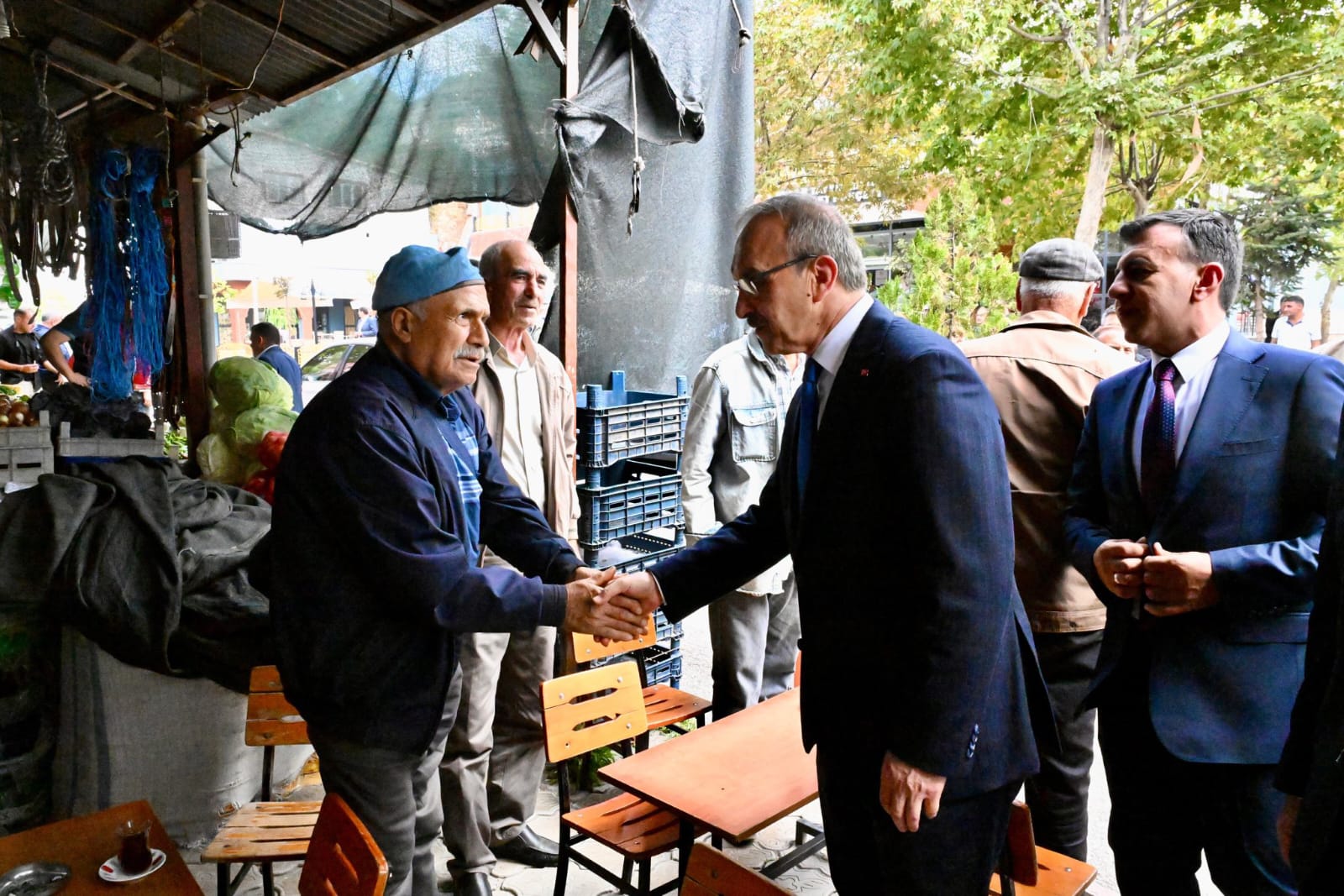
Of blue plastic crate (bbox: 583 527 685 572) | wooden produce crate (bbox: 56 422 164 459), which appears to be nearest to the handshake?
blue plastic crate (bbox: 583 527 685 572)

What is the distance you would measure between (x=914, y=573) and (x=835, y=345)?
1.74 ft

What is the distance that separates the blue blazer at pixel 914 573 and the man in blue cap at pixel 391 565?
813 millimetres

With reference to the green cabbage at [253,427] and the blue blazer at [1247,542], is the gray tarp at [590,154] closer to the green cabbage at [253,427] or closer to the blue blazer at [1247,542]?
the green cabbage at [253,427]

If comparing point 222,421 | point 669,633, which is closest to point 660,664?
point 669,633

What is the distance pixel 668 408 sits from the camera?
4871 millimetres

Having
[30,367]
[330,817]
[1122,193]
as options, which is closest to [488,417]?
[330,817]

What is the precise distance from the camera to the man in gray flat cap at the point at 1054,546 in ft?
9.59

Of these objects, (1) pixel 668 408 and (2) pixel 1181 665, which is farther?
(1) pixel 668 408

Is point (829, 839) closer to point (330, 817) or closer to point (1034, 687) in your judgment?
point (1034, 687)

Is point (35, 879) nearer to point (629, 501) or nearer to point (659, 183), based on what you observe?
point (629, 501)

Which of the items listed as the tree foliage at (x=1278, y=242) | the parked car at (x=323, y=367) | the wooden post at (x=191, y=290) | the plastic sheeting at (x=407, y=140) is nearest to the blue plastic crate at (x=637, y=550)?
the plastic sheeting at (x=407, y=140)

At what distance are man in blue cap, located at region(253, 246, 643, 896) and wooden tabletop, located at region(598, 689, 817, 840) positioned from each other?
1.94ft

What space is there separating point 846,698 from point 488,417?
201 centimetres

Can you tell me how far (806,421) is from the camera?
200 cm
